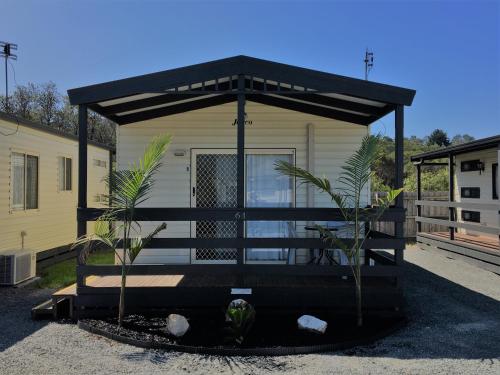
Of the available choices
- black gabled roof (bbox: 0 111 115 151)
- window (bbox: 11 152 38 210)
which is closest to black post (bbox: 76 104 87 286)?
black gabled roof (bbox: 0 111 115 151)

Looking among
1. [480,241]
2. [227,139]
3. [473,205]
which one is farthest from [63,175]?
[480,241]

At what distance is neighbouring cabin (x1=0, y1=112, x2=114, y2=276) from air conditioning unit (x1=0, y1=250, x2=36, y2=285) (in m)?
0.14

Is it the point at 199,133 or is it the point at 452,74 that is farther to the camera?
the point at 452,74

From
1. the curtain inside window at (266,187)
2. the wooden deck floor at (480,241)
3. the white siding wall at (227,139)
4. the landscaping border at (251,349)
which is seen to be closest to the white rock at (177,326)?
the landscaping border at (251,349)

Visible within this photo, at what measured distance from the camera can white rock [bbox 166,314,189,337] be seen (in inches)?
155

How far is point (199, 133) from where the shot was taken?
6664 mm

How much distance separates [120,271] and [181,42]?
8.83 m

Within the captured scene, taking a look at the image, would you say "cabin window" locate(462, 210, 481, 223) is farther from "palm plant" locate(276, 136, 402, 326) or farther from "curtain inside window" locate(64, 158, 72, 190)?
"curtain inside window" locate(64, 158, 72, 190)

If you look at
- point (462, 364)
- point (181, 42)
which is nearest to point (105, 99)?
point (462, 364)

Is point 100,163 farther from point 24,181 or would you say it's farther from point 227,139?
point 227,139

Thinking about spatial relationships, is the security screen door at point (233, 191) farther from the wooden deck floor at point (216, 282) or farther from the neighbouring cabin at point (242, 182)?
the wooden deck floor at point (216, 282)

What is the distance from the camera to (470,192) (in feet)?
33.5

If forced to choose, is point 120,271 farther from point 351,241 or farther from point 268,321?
point 351,241

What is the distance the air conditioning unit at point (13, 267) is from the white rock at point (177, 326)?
3.62 metres
